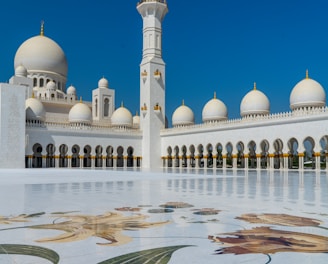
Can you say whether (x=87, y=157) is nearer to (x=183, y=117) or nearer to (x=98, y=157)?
(x=98, y=157)

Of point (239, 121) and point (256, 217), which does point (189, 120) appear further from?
point (256, 217)

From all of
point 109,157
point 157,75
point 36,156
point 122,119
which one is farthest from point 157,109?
point 36,156

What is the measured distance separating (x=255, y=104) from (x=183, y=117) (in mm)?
7445

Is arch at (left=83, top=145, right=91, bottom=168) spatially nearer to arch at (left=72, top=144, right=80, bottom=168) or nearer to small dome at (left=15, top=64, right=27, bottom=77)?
arch at (left=72, top=144, right=80, bottom=168)

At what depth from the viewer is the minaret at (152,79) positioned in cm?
2816

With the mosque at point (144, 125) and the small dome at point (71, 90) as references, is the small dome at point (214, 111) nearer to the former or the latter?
the mosque at point (144, 125)

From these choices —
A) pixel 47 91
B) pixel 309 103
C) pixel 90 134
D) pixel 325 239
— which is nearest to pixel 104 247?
pixel 325 239

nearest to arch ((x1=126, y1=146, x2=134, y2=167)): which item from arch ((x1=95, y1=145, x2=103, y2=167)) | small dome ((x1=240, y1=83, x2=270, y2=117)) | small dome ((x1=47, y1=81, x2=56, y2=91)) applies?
arch ((x1=95, y1=145, x2=103, y2=167))

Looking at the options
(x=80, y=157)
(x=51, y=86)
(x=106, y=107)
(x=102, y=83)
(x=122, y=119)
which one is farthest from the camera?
(x=106, y=107)

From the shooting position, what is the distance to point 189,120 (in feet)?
96.8

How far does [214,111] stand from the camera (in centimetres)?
2655

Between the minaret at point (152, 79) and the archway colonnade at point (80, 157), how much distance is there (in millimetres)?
1730

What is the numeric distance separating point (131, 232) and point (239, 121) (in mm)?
21056

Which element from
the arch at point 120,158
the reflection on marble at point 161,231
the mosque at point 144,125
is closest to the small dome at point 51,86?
the mosque at point 144,125
